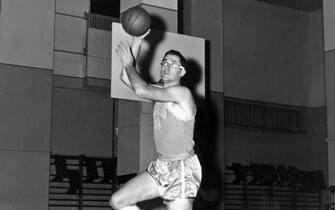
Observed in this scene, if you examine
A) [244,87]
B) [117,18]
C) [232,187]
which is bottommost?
[232,187]

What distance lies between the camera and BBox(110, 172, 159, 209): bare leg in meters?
5.20

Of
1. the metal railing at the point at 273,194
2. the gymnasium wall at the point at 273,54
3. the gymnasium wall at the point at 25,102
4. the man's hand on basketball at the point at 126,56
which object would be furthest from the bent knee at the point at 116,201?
the gymnasium wall at the point at 273,54

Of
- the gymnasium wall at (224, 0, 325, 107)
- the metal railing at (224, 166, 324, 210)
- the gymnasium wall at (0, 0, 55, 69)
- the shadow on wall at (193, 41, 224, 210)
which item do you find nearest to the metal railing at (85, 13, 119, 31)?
the gymnasium wall at (0, 0, 55, 69)

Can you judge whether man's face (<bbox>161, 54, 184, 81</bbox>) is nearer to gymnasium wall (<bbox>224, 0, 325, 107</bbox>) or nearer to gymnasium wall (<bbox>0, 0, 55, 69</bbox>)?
gymnasium wall (<bbox>0, 0, 55, 69</bbox>)

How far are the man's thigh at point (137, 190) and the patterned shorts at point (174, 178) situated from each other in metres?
0.06

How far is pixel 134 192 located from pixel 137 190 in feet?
0.11

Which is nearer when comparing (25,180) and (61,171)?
(25,180)

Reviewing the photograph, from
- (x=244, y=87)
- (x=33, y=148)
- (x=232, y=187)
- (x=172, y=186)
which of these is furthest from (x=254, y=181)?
(x=172, y=186)

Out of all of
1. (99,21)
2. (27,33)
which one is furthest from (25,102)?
(99,21)

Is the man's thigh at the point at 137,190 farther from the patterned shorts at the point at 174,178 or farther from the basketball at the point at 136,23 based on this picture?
the basketball at the point at 136,23

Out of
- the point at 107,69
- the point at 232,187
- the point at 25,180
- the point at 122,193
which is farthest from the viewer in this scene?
the point at 232,187

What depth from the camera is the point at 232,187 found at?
48.2 ft

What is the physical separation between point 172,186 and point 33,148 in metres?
5.48

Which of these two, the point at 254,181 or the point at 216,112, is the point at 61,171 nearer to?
the point at 216,112
